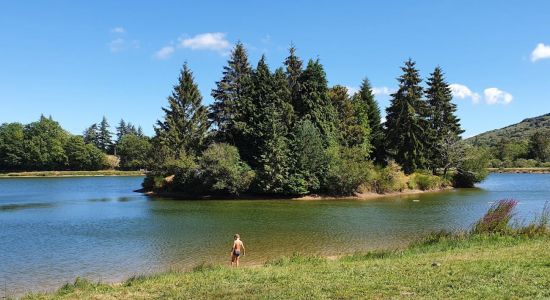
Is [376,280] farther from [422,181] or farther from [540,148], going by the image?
[540,148]

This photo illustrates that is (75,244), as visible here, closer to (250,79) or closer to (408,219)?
(408,219)

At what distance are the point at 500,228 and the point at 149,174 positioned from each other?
178ft

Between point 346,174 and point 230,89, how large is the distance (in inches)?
949

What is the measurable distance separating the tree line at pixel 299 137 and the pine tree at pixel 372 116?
0.18 metres

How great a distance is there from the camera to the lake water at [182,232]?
64.6ft

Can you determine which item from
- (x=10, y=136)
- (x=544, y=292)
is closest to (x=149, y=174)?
(x=544, y=292)

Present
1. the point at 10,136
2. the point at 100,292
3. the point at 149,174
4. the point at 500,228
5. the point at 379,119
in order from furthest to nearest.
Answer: the point at 10,136
the point at 379,119
the point at 149,174
the point at 500,228
the point at 100,292

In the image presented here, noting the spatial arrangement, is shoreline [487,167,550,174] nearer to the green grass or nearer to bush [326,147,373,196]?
bush [326,147,373,196]

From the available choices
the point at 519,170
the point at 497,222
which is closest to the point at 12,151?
the point at 497,222

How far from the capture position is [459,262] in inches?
509

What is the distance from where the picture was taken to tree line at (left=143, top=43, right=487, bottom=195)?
175 ft

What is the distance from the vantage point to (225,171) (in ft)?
173

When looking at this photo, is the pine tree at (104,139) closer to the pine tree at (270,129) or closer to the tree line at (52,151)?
the tree line at (52,151)

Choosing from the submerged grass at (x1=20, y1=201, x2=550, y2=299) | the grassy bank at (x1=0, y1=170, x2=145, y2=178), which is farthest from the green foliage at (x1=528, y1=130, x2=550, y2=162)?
the submerged grass at (x1=20, y1=201, x2=550, y2=299)
